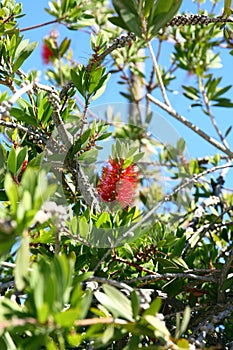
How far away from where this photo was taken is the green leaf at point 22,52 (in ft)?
2.58

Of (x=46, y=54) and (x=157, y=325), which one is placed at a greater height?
(x=46, y=54)

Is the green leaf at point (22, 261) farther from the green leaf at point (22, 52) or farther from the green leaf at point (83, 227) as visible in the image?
the green leaf at point (22, 52)

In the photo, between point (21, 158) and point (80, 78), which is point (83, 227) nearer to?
point (21, 158)

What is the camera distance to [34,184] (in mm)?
440

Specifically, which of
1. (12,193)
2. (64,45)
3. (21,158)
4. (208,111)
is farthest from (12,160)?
(64,45)

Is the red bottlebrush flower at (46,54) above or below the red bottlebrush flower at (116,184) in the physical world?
above

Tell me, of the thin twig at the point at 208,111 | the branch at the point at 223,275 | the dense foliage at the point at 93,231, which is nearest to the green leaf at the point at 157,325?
the dense foliage at the point at 93,231

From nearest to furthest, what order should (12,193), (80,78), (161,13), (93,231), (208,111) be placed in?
(12,193)
(161,13)
(93,231)
(80,78)
(208,111)

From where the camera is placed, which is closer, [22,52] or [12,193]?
[12,193]

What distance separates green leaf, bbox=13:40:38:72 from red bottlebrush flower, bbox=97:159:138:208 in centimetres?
19

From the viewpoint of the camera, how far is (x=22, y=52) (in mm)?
797

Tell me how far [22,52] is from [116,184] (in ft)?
0.73

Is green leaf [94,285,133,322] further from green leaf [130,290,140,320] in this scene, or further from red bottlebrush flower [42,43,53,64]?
red bottlebrush flower [42,43,53,64]

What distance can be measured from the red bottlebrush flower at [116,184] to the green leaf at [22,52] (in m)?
0.19
